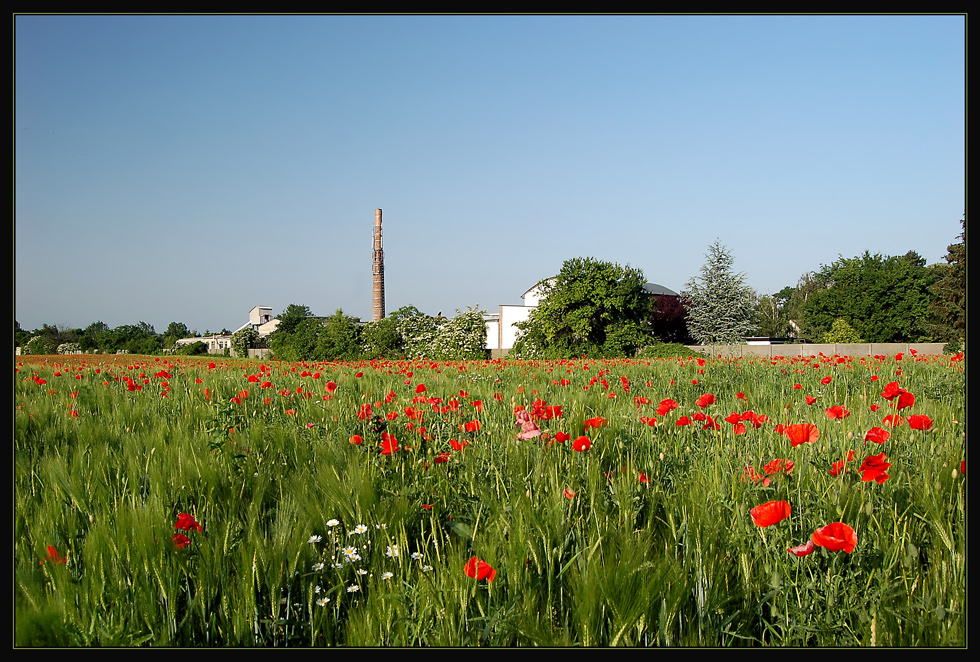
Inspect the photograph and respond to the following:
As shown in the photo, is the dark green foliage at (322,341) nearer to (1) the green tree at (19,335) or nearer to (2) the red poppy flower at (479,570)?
(1) the green tree at (19,335)

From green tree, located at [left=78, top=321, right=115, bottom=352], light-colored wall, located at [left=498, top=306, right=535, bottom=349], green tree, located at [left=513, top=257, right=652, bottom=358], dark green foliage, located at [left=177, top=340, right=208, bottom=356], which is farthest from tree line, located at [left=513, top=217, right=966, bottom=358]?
green tree, located at [left=78, top=321, right=115, bottom=352]

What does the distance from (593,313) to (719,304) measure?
57.9ft

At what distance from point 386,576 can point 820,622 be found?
2.95ft

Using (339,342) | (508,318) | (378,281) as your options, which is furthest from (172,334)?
(378,281)

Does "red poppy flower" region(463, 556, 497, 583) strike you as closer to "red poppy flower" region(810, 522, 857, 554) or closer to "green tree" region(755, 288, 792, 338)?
"red poppy flower" region(810, 522, 857, 554)

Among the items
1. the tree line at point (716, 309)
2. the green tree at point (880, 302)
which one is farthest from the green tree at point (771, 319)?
the green tree at point (880, 302)

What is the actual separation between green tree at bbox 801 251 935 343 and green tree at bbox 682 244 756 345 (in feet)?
26.0

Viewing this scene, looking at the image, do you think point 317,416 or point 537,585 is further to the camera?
point 317,416

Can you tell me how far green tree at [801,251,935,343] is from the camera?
1576 inches

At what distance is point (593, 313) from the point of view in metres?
26.5

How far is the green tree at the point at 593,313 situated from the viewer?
1029 inches

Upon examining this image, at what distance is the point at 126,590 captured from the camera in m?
1.12
